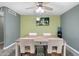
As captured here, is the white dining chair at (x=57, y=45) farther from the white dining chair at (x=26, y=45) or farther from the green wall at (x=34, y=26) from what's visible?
the green wall at (x=34, y=26)

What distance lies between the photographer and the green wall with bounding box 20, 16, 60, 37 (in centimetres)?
775

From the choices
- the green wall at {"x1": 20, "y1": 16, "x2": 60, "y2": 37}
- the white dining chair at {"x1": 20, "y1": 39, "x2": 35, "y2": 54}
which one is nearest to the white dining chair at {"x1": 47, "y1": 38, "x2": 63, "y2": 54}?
the white dining chair at {"x1": 20, "y1": 39, "x2": 35, "y2": 54}

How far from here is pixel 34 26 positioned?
778 cm

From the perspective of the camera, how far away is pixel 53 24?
25.4 feet

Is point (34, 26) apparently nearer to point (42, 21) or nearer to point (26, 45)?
point (42, 21)

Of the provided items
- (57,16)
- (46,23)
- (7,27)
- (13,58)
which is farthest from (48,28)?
(13,58)

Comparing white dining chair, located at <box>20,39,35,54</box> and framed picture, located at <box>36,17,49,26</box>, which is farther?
framed picture, located at <box>36,17,49,26</box>

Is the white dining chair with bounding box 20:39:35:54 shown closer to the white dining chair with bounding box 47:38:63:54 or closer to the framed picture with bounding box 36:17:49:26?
the white dining chair with bounding box 47:38:63:54

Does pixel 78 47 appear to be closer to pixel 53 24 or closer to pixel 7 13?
pixel 7 13

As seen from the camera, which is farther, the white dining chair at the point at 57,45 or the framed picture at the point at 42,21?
the framed picture at the point at 42,21

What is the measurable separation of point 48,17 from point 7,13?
329 cm

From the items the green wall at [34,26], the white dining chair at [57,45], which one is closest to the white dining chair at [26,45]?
the white dining chair at [57,45]

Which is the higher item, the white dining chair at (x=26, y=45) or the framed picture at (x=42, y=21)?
the framed picture at (x=42, y=21)

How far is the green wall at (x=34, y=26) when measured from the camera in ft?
25.4
